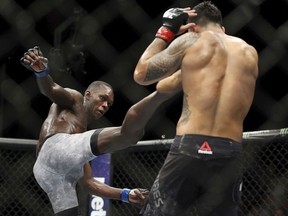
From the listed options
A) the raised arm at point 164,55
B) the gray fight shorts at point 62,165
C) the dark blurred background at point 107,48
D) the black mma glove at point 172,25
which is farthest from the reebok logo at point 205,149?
the dark blurred background at point 107,48

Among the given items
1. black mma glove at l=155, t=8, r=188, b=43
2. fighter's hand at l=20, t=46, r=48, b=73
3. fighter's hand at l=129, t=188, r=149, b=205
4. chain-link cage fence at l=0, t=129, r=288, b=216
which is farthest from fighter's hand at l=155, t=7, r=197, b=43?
chain-link cage fence at l=0, t=129, r=288, b=216

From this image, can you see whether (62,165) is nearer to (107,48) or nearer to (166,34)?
(166,34)

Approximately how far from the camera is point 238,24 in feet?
16.8

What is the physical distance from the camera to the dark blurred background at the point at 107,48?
495cm

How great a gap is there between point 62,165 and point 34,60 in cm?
55

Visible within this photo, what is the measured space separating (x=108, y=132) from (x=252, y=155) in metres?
0.98

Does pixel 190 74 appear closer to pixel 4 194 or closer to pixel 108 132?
pixel 108 132

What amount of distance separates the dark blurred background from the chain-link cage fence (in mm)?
944

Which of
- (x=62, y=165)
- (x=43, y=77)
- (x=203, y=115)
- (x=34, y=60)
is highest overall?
(x=34, y=60)

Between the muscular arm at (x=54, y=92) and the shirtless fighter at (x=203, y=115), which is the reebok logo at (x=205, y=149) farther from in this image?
the muscular arm at (x=54, y=92)

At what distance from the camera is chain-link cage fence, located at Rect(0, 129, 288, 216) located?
3557mm

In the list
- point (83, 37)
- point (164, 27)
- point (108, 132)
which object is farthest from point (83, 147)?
point (83, 37)

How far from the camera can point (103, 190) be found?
3.46 metres

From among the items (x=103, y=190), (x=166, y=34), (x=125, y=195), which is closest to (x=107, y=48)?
(x=103, y=190)
